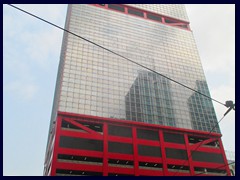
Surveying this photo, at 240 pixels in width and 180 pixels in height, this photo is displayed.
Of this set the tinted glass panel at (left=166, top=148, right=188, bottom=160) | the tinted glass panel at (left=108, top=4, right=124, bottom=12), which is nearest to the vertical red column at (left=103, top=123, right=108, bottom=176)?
the tinted glass panel at (left=166, top=148, right=188, bottom=160)

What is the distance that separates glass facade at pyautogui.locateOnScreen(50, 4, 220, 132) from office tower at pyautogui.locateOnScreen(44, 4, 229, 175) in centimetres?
28

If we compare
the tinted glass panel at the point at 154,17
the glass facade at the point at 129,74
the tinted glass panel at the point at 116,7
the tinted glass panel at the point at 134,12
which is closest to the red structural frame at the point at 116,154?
the glass facade at the point at 129,74

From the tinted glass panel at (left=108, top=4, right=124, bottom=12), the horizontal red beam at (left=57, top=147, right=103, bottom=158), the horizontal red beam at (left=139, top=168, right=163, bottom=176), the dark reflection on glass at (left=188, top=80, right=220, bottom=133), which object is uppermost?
the tinted glass panel at (left=108, top=4, right=124, bottom=12)

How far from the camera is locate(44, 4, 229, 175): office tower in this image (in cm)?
5606

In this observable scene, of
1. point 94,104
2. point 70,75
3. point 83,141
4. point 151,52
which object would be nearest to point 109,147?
point 83,141

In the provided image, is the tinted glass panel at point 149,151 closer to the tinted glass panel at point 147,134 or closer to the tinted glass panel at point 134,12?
the tinted glass panel at point 147,134

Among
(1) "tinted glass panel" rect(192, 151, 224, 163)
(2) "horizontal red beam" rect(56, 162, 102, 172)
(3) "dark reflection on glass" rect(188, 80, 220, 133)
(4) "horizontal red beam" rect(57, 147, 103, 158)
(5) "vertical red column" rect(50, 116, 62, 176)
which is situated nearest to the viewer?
(5) "vertical red column" rect(50, 116, 62, 176)

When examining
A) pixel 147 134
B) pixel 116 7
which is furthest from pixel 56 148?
pixel 116 7

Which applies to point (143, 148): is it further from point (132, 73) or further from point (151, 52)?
point (151, 52)

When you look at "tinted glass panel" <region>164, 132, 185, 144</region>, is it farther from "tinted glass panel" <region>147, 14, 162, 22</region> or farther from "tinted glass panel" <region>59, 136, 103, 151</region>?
"tinted glass panel" <region>147, 14, 162, 22</region>

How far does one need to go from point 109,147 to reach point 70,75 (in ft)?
74.5

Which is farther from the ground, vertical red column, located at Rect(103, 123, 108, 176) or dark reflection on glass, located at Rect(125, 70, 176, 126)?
dark reflection on glass, located at Rect(125, 70, 176, 126)

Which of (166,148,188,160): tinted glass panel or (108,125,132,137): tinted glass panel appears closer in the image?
(108,125,132,137): tinted glass panel

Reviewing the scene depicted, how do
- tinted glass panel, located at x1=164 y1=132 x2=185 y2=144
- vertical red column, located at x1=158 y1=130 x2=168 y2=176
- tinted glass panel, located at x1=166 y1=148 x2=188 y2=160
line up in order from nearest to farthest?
1. vertical red column, located at x1=158 y1=130 x2=168 y2=176
2. tinted glass panel, located at x1=166 y1=148 x2=188 y2=160
3. tinted glass panel, located at x1=164 y1=132 x2=185 y2=144
